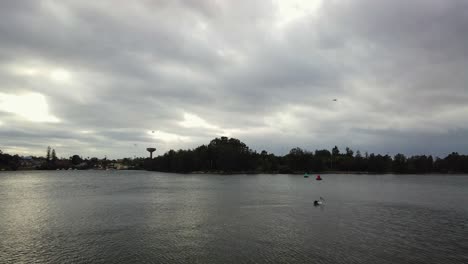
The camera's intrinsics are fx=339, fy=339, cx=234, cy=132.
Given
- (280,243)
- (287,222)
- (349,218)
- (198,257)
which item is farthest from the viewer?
(349,218)

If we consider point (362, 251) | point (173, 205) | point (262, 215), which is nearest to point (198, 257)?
point (362, 251)

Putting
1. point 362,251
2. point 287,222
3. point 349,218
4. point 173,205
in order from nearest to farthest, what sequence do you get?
point 362,251
point 287,222
point 349,218
point 173,205

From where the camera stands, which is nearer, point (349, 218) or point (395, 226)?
point (395, 226)

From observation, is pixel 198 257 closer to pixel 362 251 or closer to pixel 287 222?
pixel 362 251

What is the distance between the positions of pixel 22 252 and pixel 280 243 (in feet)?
83.5

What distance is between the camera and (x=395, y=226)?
153 ft

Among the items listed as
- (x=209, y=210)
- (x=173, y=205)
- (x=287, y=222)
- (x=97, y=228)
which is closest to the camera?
(x=97, y=228)

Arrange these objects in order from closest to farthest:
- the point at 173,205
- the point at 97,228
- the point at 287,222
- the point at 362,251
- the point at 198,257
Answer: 1. the point at 198,257
2. the point at 362,251
3. the point at 97,228
4. the point at 287,222
5. the point at 173,205

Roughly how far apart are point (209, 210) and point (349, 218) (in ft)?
78.8

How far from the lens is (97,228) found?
44.0m

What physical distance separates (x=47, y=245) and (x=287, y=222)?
30584 mm

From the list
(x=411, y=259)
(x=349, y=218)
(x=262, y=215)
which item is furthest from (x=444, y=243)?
(x=262, y=215)

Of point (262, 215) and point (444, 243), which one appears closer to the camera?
point (444, 243)

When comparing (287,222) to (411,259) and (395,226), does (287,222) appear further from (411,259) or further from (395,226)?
(411,259)
